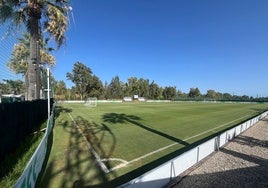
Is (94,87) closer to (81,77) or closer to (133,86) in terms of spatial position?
(81,77)

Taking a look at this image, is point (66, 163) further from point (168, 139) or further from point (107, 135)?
point (168, 139)

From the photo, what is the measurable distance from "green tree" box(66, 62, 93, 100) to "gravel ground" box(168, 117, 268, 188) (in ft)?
271

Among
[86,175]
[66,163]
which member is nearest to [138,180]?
[86,175]

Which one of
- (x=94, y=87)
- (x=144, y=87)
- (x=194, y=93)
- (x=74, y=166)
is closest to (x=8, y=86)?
(x=74, y=166)

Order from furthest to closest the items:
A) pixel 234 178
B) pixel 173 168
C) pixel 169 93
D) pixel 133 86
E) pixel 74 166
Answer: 1. pixel 169 93
2. pixel 133 86
3. pixel 74 166
4. pixel 234 178
5. pixel 173 168

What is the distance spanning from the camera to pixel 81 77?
3499 inches

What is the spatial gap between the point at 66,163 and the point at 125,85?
103m

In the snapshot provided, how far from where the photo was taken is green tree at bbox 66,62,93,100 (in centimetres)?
8788

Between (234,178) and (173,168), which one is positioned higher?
(173,168)

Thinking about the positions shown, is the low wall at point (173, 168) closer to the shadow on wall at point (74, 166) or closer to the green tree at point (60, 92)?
the shadow on wall at point (74, 166)

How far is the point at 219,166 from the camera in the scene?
6.72 m

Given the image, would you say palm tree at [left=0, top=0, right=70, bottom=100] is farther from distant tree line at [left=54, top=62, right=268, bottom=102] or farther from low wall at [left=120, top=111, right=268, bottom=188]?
distant tree line at [left=54, top=62, right=268, bottom=102]

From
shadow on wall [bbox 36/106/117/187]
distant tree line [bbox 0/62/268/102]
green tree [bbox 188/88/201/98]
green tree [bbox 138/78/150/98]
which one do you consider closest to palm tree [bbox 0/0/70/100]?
shadow on wall [bbox 36/106/117/187]

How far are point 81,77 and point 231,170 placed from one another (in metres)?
86.7
